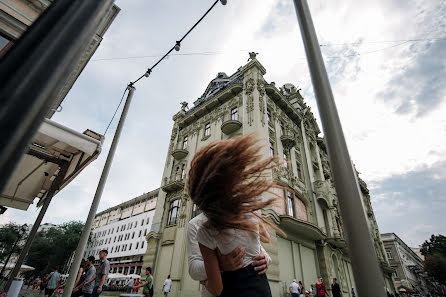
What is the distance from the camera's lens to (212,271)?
133cm

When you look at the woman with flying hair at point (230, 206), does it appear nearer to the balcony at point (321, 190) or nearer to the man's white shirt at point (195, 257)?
the man's white shirt at point (195, 257)

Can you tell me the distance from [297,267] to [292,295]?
2758 mm

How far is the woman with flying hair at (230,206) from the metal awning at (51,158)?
157 inches

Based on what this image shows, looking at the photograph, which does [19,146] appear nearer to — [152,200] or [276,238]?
[276,238]

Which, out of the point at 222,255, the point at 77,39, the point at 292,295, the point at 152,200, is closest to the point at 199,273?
the point at 222,255

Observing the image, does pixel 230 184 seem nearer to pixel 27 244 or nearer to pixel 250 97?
pixel 27 244

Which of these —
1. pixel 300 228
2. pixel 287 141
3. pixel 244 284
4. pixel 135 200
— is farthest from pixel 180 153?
pixel 135 200

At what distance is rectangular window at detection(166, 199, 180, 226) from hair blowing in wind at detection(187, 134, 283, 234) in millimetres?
15366

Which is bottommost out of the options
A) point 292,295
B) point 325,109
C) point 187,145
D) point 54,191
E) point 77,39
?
point 292,295

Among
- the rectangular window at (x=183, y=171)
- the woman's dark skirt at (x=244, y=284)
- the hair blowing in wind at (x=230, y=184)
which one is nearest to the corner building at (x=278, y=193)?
the rectangular window at (x=183, y=171)

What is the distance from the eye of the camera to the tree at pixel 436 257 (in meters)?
38.6

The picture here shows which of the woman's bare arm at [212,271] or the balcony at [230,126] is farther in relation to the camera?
the balcony at [230,126]

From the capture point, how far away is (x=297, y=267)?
12555mm

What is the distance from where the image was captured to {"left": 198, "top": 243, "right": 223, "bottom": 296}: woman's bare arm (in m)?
1.31
